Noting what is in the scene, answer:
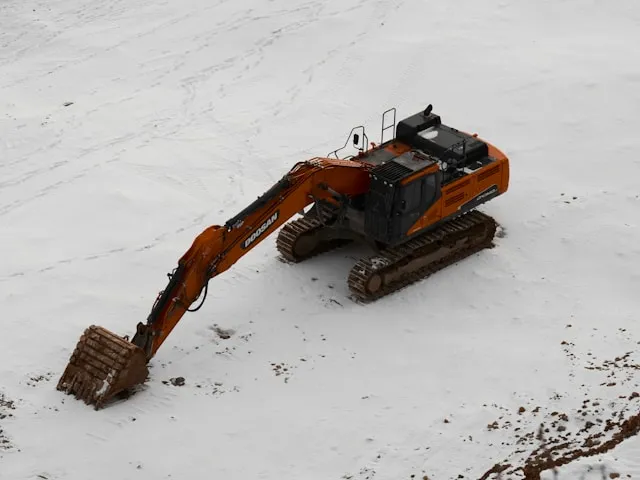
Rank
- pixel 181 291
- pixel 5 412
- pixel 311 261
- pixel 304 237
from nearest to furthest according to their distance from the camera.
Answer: pixel 5 412 < pixel 181 291 < pixel 304 237 < pixel 311 261

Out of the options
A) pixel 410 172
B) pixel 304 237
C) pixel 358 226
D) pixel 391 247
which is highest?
pixel 410 172

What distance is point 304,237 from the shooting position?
17234 mm

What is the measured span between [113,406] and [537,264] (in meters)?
7.30

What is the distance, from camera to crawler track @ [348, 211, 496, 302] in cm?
1627

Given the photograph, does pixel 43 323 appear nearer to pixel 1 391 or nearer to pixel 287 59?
pixel 1 391

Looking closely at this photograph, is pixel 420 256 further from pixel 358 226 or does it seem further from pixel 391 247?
pixel 358 226

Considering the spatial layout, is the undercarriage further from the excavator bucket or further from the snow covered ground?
the excavator bucket

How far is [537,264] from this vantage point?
56.7ft

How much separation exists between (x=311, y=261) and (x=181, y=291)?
3661 millimetres

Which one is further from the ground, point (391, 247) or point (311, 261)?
point (391, 247)

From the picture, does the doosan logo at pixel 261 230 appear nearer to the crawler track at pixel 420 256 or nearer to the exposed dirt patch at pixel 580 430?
the crawler track at pixel 420 256

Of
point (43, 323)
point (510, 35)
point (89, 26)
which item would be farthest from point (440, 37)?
point (43, 323)

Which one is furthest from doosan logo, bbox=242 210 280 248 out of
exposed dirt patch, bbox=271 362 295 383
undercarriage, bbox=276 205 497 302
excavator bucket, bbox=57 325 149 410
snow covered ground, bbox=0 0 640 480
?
excavator bucket, bbox=57 325 149 410

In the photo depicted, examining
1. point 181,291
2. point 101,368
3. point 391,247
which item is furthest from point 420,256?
point 101,368
